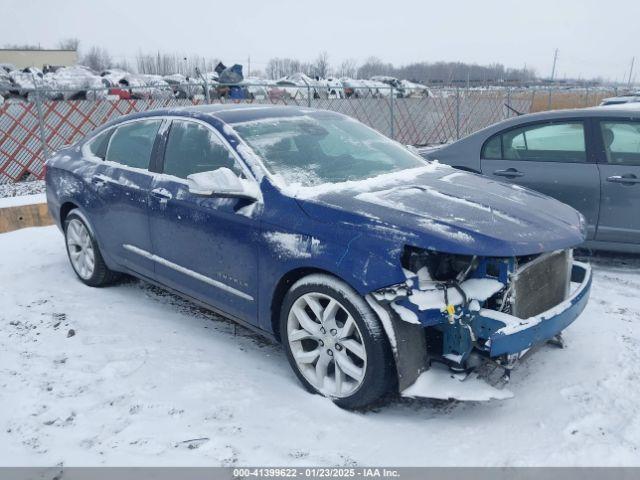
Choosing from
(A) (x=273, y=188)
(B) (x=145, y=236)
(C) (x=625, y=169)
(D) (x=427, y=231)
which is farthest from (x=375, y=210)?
(C) (x=625, y=169)

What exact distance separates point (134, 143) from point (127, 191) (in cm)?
40

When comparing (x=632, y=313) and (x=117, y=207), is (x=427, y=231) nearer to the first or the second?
(x=632, y=313)

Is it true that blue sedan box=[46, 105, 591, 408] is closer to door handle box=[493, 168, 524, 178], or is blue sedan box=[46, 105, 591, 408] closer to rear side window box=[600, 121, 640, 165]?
door handle box=[493, 168, 524, 178]

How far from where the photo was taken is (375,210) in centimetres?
263

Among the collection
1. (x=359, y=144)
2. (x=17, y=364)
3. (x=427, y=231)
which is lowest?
(x=17, y=364)

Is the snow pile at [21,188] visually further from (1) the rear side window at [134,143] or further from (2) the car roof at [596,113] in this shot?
(2) the car roof at [596,113]

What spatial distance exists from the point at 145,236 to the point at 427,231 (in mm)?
2081

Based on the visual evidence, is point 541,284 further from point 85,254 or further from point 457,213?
point 85,254

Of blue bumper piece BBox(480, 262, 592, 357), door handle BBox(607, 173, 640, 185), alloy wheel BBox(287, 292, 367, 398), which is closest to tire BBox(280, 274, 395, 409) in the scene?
alloy wheel BBox(287, 292, 367, 398)

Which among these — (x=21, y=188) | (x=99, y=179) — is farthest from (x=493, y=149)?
(x=21, y=188)

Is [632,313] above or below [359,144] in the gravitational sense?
below

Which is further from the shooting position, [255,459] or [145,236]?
[145,236]

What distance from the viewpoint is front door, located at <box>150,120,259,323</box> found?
3.05 m

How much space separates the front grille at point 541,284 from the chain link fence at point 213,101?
4325mm
